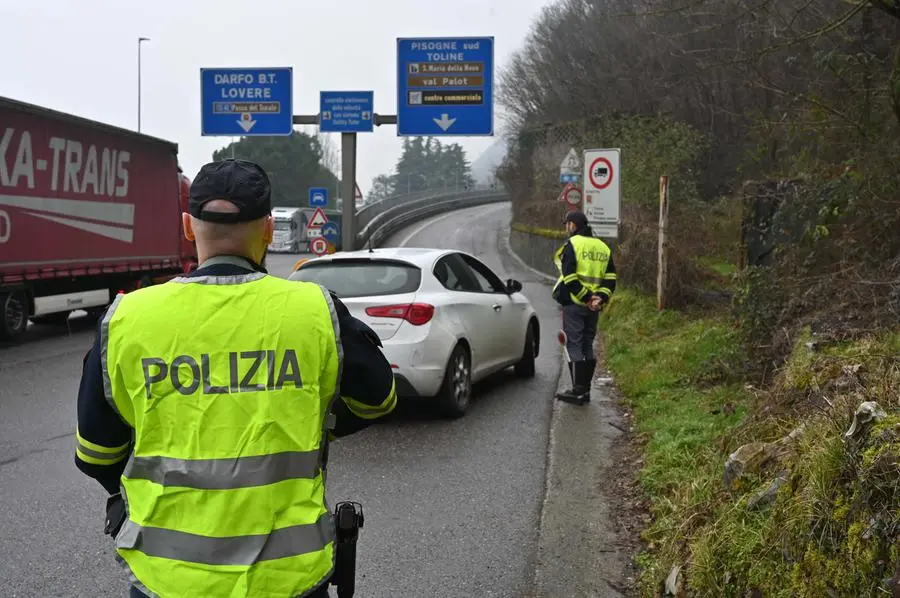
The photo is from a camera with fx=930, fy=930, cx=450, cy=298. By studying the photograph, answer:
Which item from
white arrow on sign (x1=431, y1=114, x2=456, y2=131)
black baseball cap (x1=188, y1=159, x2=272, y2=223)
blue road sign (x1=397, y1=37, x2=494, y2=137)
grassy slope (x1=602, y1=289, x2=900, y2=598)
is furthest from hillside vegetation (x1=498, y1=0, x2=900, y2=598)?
white arrow on sign (x1=431, y1=114, x2=456, y2=131)

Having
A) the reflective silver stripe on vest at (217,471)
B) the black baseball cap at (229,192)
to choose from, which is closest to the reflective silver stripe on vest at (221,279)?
the black baseball cap at (229,192)

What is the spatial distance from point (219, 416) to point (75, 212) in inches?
548

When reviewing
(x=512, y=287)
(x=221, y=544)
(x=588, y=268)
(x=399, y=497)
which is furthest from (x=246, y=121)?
(x=221, y=544)

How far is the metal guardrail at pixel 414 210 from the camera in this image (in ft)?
143

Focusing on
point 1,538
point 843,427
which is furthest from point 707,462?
point 1,538

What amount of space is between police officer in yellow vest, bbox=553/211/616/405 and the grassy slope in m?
1.29

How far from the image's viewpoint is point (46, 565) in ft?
15.5

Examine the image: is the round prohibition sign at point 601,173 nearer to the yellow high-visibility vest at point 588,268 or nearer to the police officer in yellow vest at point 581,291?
the police officer in yellow vest at point 581,291

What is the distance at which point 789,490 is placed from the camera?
3633mm

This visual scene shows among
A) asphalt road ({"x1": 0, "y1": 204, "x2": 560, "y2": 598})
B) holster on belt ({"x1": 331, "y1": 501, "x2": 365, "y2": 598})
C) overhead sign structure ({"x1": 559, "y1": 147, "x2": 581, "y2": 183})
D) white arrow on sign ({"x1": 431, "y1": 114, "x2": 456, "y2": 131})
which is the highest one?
white arrow on sign ({"x1": 431, "y1": 114, "x2": 456, "y2": 131})

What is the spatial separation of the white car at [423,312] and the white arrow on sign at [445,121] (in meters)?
13.3

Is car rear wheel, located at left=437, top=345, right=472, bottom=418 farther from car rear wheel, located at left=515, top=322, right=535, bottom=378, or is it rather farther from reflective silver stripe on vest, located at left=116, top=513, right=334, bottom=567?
reflective silver stripe on vest, located at left=116, top=513, right=334, bottom=567

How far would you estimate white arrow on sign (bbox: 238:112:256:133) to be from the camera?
23047 mm

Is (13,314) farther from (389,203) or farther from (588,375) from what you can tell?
(389,203)
